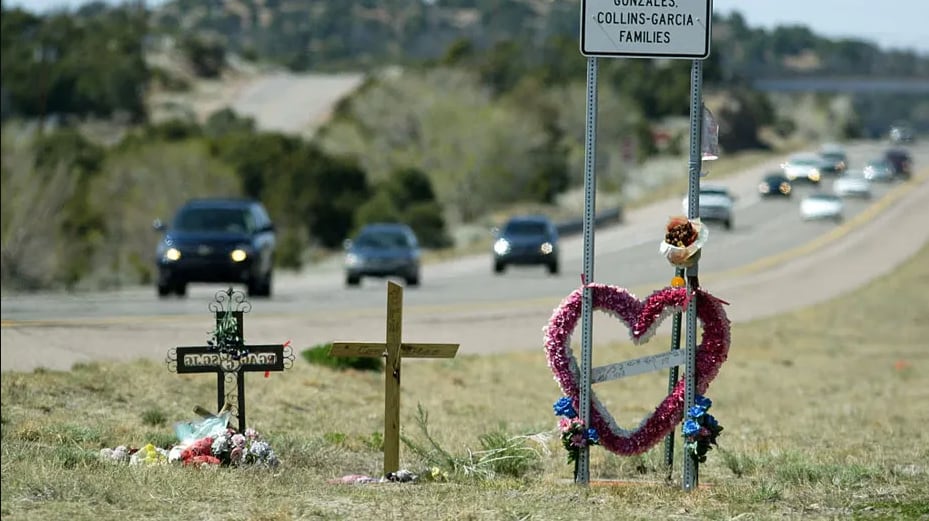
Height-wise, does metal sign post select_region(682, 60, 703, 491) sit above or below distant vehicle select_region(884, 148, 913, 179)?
below

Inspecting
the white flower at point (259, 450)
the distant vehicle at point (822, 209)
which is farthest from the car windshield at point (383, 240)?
the distant vehicle at point (822, 209)

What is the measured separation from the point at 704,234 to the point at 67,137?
216 ft

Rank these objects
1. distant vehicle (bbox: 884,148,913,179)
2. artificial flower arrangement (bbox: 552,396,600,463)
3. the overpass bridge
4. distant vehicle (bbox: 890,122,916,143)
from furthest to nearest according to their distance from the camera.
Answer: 1. the overpass bridge
2. distant vehicle (bbox: 884,148,913,179)
3. distant vehicle (bbox: 890,122,916,143)
4. artificial flower arrangement (bbox: 552,396,600,463)

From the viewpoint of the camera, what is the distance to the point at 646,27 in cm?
1021

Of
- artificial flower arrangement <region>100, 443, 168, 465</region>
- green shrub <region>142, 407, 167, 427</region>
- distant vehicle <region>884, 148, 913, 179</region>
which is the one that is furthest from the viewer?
distant vehicle <region>884, 148, 913, 179</region>

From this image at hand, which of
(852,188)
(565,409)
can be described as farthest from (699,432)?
(852,188)

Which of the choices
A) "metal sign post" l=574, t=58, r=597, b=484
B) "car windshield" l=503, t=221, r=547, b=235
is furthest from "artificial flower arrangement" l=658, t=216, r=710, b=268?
"car windshield" l=503, t=221, r=547, b=235

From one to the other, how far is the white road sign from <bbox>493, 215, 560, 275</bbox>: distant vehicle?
1231 inches

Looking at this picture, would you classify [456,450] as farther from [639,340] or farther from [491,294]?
[491,294]

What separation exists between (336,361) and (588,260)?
9583 millimetres

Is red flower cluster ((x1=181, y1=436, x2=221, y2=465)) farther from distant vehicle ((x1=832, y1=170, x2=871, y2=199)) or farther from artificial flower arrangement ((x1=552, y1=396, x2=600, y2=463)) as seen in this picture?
distant vehicle ((x1=832, y1=170, x2=871, y2=199))

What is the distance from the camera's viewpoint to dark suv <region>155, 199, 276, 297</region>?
28016mm

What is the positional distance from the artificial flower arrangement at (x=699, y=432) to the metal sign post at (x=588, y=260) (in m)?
0.67

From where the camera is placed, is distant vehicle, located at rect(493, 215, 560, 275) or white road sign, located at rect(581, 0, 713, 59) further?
distant vehicle, located at rect(493, 215, 560, 275)
